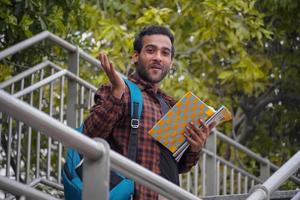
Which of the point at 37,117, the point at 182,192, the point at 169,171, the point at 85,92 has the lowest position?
the point at 85,92

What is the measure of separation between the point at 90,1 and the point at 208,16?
→ 4.20 feet

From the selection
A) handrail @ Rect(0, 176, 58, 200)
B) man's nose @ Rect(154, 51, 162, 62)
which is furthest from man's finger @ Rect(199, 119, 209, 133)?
handrail @ Rect(0, 176, 58, 200)

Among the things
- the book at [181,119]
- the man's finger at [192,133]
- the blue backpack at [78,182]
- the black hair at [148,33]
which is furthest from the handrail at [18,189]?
the black hair at [148,33]

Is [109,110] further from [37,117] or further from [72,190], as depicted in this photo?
[37,117]

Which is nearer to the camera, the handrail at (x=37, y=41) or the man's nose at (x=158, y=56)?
the man's nose at (x=158, y=56)

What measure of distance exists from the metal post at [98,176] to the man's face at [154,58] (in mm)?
1492

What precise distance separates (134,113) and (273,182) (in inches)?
29.9

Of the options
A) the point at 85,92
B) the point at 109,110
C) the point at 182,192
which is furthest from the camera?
the point at 85,92

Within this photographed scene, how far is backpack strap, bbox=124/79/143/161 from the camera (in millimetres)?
4137

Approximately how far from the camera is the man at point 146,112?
4055 millimetres

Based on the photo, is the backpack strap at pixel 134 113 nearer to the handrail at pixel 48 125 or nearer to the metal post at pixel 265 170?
the handrail at pixel 48 125

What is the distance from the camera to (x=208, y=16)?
9.12m

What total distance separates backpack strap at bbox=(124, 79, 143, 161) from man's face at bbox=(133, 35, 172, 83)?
0.43 ft

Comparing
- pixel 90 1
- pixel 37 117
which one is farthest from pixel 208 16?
pixel 37 117
